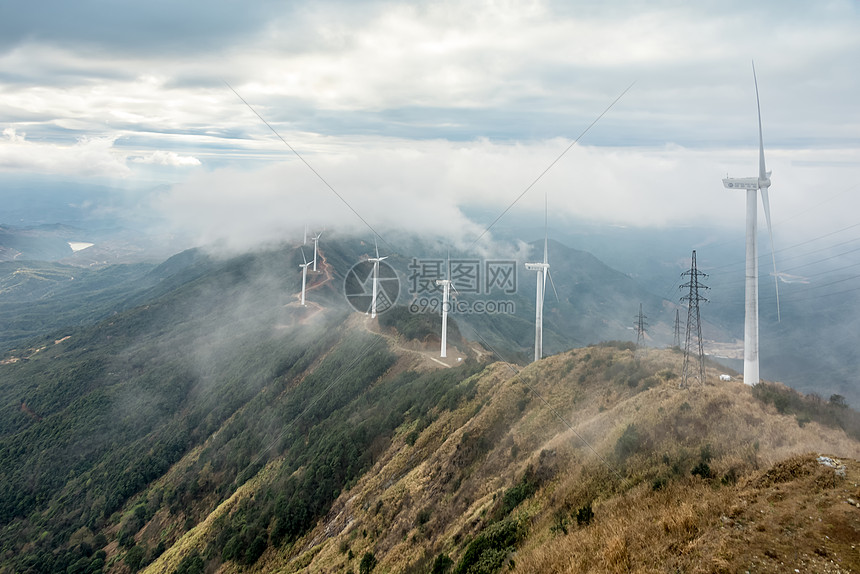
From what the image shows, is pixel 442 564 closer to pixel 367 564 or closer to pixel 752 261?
pixel 367 564

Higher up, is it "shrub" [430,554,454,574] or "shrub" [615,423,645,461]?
"shrub" [615,423,645,461]

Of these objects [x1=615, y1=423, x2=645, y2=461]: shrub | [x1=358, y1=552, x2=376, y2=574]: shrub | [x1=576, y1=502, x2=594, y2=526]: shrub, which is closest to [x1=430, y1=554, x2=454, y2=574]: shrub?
[x1=576, y1=502, x2=594, y2=526]: shrub

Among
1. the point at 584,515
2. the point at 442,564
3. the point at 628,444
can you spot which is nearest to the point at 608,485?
the point at 584,515

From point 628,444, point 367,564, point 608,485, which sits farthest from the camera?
point 367,564

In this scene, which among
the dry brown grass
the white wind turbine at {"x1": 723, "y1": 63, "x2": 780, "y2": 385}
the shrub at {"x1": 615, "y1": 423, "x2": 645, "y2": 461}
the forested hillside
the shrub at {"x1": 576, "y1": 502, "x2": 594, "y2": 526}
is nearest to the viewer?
the dry brown grass

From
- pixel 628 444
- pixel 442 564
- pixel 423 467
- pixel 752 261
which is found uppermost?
pixel 752 261

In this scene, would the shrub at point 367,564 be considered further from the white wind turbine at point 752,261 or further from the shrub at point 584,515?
the white wind turbine at point 752,261

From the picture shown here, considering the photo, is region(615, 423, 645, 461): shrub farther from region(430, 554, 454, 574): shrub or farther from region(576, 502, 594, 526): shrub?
region(430, 554, 454, 574): shrub

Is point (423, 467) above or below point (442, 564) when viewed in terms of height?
below

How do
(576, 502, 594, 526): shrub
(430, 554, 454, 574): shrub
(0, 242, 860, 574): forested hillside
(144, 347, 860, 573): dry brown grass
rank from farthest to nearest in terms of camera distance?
1. (430, 554, 454, 574): shrub
2. (576, 502, 594, 526): shrub
3. (0, 242, 860, 574): forested hillside
4. (144, 347, 860, 573): dry brown grass
